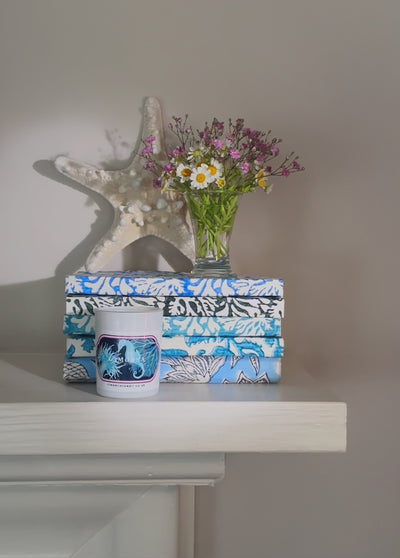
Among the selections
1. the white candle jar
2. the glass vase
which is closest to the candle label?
the white candle jar

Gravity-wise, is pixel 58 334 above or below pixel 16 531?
above

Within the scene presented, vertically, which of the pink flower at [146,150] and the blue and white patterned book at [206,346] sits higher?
the pink flower at [146,150]

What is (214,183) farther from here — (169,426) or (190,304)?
(169,426)

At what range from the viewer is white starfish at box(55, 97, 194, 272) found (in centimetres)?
106

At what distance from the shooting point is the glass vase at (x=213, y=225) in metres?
0.97

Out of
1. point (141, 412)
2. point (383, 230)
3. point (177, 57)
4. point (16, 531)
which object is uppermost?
point (177, 57)

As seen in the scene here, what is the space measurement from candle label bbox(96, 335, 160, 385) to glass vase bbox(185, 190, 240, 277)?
0.70ft

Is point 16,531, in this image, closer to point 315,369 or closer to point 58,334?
point 58,334

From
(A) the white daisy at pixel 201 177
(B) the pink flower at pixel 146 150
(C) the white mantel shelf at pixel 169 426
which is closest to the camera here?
(C) the white mantel shelf at pixel 169 426

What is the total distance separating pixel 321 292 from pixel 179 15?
0.51 meters

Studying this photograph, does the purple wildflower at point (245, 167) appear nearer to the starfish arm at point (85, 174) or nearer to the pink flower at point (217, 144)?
the pink flower at point (217, 144)

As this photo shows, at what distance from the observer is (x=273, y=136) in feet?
3.67

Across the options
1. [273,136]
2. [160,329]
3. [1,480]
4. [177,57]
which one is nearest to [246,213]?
[273,136]

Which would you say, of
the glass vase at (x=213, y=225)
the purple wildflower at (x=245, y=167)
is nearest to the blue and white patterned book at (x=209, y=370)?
the glass vase at (x=213, y=225)
